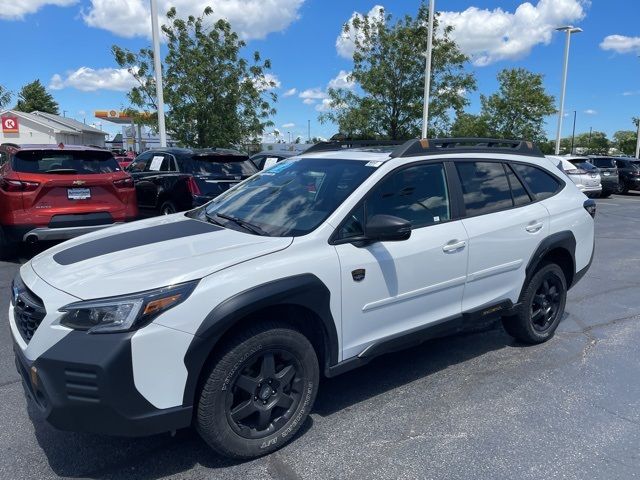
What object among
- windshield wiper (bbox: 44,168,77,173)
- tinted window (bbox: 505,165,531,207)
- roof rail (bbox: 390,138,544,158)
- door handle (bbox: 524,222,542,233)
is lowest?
door handle (bbox: 524,222,542,233)

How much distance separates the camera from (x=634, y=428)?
3.29 metres

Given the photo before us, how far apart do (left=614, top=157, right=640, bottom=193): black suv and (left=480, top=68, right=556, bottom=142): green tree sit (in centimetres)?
409

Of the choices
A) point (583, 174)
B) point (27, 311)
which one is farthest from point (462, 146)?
point (583, 174)

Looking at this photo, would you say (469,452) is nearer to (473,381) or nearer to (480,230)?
(473,381)

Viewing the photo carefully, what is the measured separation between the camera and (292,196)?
3666 mm

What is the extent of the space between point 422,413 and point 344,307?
993 mm

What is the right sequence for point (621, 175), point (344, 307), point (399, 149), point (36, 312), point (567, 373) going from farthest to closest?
point (621, 175)
point (567, 373)
point (399, 149)
point (344, 307)
point (36, 312)

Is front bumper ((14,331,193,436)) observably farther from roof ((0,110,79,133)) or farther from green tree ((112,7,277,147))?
roof ((0,110,79,133))

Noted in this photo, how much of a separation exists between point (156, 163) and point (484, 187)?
7.76 metres

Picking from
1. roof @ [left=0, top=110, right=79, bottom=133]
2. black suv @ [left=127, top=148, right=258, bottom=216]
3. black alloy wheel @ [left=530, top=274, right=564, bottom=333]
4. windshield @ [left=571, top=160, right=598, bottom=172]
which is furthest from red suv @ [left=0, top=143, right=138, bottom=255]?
roof @ [left=0, top=110, right=79, bottom=133]

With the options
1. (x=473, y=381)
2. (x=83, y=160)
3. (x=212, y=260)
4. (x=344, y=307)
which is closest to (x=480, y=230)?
(x=473, y=381)

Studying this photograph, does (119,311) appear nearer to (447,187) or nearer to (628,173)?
(447,187)

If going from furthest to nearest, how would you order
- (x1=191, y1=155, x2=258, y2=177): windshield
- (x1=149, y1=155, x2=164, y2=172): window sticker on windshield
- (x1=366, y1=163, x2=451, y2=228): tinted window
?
(x1=149, y1=155, x2=164, y2=172): window sticker on windshield < (x1=191, y1=155, x2=258, y2=177): windshield < (x1=366, y1=163, x2=451, y2=228): tinted window

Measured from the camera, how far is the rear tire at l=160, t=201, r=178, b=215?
9.60 meters
